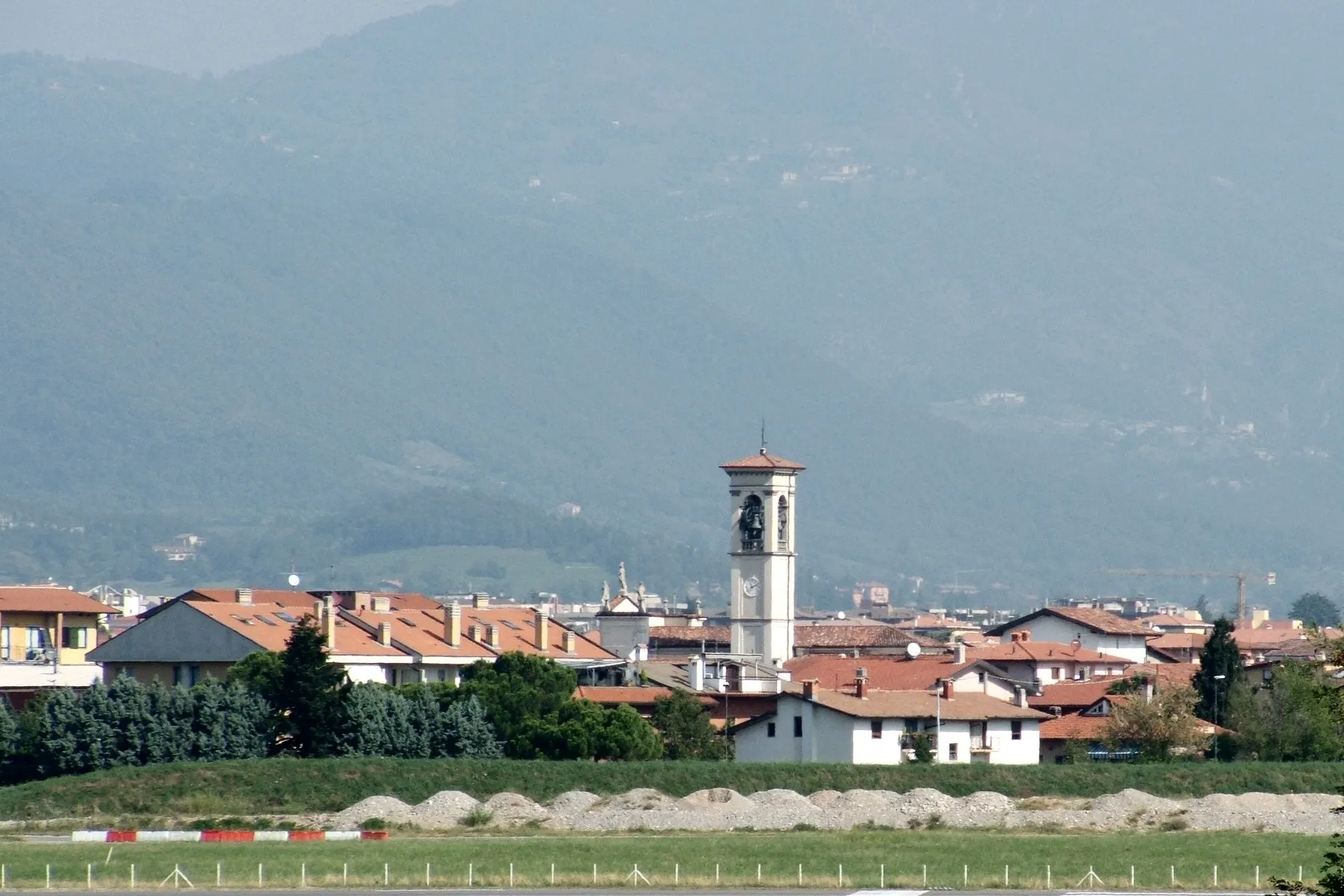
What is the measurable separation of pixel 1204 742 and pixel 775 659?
27.2 metres

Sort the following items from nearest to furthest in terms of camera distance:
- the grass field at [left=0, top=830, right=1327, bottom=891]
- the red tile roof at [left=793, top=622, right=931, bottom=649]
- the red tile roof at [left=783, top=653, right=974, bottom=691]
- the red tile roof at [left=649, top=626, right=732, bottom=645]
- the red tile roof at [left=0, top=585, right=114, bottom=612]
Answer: the grass field at [left=0, top=830, right=1327, bottom=891]
the red tile roof at [left=783, top=653, right=974, bottom=691]
the red tile roof at [left=0, top=585, right=114, bottom=612]
the red tile roof at [left=793, top=622, right=931, bottom=649]
the red tile roof at [left=649, top=626, right=732, bottom=645]

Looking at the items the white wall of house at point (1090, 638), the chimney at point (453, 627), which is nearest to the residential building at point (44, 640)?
the chimney at point (453, 627)

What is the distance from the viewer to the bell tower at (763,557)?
391 ft

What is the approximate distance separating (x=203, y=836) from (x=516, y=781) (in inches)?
519

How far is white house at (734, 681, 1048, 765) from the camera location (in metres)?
90.6

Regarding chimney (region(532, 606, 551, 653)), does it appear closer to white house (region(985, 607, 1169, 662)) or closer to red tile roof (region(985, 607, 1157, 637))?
white house (region(985, 607, 1169, 662))

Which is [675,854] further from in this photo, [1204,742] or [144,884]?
[1204,742]

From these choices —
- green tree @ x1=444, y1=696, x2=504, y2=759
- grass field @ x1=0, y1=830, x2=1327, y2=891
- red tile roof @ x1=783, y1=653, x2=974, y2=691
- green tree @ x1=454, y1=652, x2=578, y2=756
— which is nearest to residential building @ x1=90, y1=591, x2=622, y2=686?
green tree @ x1=444, y1=696, x2=504, y2=759

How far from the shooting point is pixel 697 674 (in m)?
111

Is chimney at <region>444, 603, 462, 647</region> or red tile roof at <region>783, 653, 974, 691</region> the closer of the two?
red tile roof at <region>783, 653, 974, 691</region>

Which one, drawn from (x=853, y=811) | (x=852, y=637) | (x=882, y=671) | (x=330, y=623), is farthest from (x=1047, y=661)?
(x=853, y=811)

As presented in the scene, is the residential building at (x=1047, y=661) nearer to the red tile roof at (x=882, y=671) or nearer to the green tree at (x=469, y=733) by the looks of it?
the red tile roof at (x=882, y=671)

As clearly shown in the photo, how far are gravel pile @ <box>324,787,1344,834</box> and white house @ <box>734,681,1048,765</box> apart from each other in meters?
10.0

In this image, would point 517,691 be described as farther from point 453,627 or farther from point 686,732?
point 453,627
